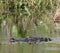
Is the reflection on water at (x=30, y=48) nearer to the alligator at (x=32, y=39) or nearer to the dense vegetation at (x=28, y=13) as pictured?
the alligator at (x=32, y=39)

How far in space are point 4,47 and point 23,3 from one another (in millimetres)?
10676

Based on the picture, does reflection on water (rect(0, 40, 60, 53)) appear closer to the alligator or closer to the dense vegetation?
the alligator

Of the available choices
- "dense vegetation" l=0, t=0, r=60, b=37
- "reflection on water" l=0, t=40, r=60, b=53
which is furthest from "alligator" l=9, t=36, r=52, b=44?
"dense vegetation" l=0, t=0, r=60, b=37

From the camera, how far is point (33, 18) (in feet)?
69.7

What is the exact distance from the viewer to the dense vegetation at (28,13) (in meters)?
19.6

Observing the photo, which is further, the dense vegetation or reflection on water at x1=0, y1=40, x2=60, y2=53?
the dense vegetation

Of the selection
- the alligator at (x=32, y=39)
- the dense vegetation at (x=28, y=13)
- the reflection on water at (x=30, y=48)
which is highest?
the dense vegetation at (x=28, y=13)

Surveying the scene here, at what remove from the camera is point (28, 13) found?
21.8 meters

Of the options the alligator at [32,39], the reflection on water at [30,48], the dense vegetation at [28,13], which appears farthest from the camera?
the dense vegetation at [28,13]

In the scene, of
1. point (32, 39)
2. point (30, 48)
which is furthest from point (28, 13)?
point (30, 48)

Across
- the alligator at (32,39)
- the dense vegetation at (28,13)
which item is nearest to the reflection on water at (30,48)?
the alligator at (32,39)

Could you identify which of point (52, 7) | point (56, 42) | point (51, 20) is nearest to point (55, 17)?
point (51, 20)

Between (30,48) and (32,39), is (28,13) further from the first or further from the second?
(30,48)

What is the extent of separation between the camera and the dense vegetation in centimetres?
1964
